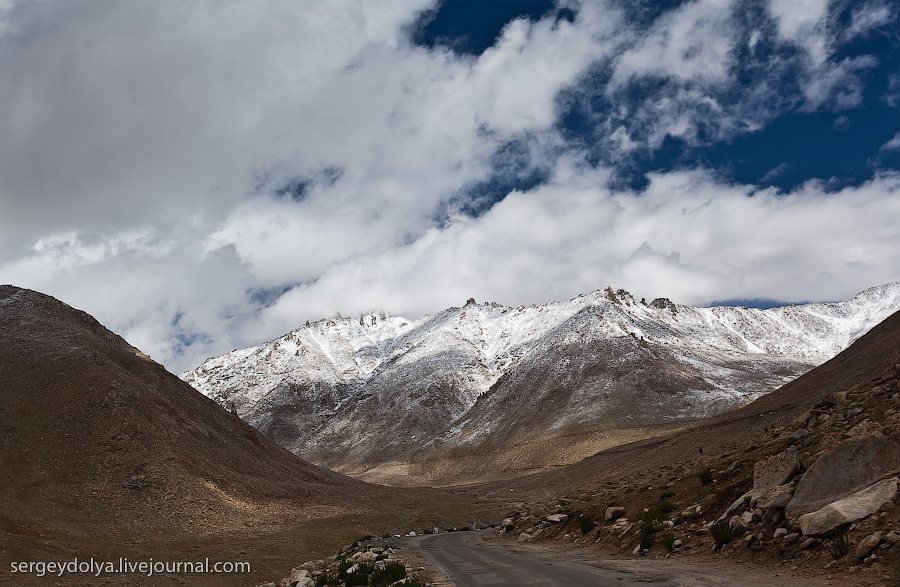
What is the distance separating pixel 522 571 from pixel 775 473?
7172 mm

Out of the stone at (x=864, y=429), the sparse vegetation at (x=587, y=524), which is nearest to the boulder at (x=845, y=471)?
the stone at (x=864, y=429)

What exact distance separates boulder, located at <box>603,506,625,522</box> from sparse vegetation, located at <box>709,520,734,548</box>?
6.48 meters

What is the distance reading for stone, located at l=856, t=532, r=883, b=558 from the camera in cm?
1027

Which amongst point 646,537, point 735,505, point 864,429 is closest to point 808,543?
point 735,505

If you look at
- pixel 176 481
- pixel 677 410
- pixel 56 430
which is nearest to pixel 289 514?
pixel 176 481

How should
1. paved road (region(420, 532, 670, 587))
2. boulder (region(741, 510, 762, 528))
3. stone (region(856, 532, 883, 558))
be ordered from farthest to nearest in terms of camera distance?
boulder (region(741, 510, 762, 528)) → paved road (region(420, 532, 670, 587)) → stone (region(856, 532, 883, 558))

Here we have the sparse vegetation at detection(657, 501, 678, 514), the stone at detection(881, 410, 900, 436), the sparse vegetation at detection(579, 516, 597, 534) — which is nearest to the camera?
the stone at detection(881, 410, 900, 436)

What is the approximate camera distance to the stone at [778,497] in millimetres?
13180

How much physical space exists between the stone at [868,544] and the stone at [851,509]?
0.65 metres

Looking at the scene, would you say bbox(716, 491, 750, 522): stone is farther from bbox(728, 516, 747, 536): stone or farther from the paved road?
the paved road

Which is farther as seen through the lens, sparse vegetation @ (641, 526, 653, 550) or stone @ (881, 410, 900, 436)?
sparse vegetation @ (641, 526, 653, 550)

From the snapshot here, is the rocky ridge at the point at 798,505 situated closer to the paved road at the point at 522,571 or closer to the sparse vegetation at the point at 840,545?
the sparse vegetation at the point at 840,545

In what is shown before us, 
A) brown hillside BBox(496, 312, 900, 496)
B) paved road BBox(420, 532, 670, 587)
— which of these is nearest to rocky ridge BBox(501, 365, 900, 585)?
paved road BBox(420, 532, 670, 587)

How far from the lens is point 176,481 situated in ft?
139
